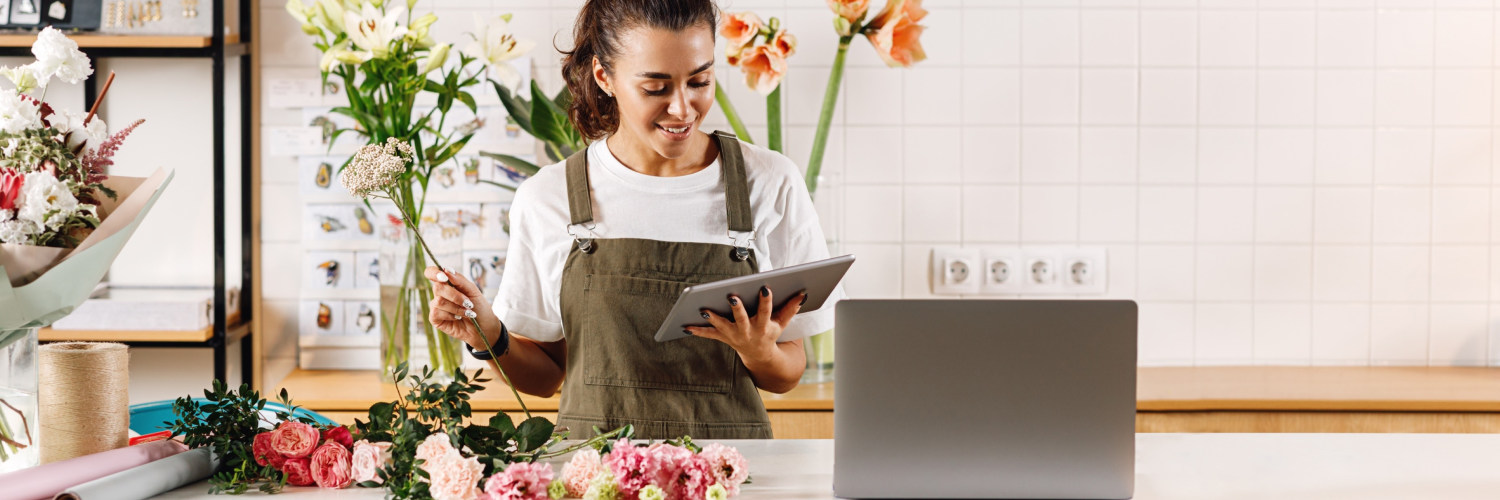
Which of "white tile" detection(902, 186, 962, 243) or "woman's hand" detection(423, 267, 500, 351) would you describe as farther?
"white tile" detection(902, 186, 962, 243)

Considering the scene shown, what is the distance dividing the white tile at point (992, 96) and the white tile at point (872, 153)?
6 cm

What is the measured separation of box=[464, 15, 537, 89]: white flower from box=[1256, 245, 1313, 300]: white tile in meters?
1.78

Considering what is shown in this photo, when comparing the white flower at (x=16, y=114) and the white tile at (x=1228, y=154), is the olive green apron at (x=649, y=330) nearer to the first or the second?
the white flower at (x=16, y=114)

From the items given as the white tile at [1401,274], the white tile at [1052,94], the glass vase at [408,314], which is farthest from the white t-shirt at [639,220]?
the white tile at [1401,274]

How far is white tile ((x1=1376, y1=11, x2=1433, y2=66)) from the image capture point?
2254 mm

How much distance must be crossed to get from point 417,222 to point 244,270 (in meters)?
0.51

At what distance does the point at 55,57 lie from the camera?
0.83 m

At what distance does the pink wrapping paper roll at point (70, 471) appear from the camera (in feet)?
2.52

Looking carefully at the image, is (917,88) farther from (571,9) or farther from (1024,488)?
(1024,488)

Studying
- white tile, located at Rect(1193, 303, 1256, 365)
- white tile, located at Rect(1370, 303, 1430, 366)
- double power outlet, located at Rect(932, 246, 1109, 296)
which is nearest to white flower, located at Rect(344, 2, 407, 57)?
double power outlet, located at Rect(932, 246, 1109, 296)

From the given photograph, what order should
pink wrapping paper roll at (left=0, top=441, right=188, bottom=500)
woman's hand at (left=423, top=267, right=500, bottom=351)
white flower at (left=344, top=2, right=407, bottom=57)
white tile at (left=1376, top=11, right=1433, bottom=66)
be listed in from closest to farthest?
pink wrapping paper roll at (left=0, top=441, right=188, bottom=500) < woman's hand at (left=423, top=267, right=500, bottom=351) < white flower at (left=344, top=2, right=407, bottom=57) < white tile at (left=1376, top=11, right=1433, bottom=66)

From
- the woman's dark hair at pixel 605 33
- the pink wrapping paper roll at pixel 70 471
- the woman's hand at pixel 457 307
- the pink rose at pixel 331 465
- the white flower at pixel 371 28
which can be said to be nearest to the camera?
the pink wrapping paper roll at pixel 70 471

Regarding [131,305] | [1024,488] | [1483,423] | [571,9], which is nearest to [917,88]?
[571,9]

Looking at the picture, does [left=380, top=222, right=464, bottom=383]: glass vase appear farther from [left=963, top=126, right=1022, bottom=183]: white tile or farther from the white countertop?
[left=963, top=126, right=1022, bottom=183]: white tile
